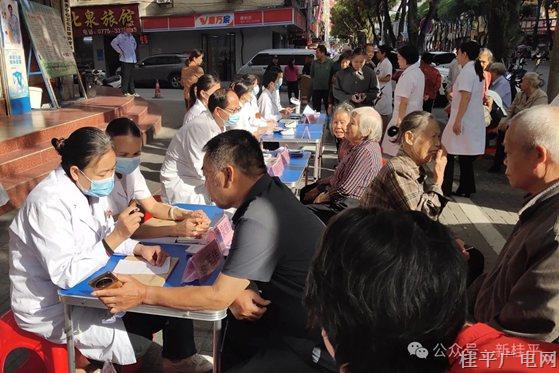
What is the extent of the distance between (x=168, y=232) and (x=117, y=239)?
401 millimetres

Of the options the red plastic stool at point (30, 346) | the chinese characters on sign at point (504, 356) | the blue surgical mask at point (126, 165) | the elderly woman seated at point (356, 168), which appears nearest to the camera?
the chinese characters on sign at point (504, 356)

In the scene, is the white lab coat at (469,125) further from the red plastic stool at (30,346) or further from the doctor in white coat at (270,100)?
the red plastic stool at (30,346)

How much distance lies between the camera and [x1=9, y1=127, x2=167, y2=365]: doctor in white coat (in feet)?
6.20

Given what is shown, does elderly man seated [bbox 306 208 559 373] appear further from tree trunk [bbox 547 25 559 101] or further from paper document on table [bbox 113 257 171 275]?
tree trunk [bbox 547 25 559 101]

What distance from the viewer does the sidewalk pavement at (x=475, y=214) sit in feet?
11.2

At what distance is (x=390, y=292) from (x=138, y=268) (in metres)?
1.50

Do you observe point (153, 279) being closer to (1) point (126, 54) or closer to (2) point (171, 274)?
(2) point (171, 274)

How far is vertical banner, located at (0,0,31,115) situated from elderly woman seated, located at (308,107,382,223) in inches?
249

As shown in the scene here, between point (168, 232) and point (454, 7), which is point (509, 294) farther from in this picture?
point (454, 7)

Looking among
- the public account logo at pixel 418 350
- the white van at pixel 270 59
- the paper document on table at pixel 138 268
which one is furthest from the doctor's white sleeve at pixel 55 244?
the white van at pixel 270 59

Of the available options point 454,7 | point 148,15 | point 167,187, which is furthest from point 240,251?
point 454,7

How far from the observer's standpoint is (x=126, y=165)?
277 cm

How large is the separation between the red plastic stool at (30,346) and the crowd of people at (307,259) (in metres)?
0.07

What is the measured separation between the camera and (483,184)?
6.34 m
